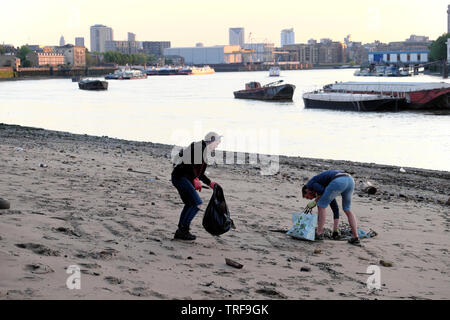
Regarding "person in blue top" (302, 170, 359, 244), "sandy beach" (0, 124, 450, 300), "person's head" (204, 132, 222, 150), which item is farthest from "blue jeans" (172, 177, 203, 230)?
"person in blue top" (302, 170, 359, 244)

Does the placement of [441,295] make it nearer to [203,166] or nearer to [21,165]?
[203,166]

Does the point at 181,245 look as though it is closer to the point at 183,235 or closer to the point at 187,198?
the point at 183,235

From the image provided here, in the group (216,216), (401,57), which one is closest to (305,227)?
(216,216)

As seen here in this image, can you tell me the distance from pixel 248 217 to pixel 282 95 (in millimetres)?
60017

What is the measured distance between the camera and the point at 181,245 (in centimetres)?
746

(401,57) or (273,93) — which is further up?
(401,57)

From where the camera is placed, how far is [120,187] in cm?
1087

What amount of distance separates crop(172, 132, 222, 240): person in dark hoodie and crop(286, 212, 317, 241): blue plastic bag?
1373 mm

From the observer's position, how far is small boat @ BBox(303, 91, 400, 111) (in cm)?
5209

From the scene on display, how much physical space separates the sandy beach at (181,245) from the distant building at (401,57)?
169 m

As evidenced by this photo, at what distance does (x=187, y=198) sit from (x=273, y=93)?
61432mm

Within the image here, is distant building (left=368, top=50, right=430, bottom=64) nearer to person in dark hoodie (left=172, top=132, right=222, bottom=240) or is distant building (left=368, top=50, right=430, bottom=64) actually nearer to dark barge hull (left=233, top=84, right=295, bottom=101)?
dark barge hull (left=233, top=84, right=295, bottom=101)

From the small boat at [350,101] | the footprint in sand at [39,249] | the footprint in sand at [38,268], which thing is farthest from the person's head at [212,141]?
the small boat at [350,101]

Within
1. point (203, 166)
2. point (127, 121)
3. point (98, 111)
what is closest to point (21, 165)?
point (203, 166)
